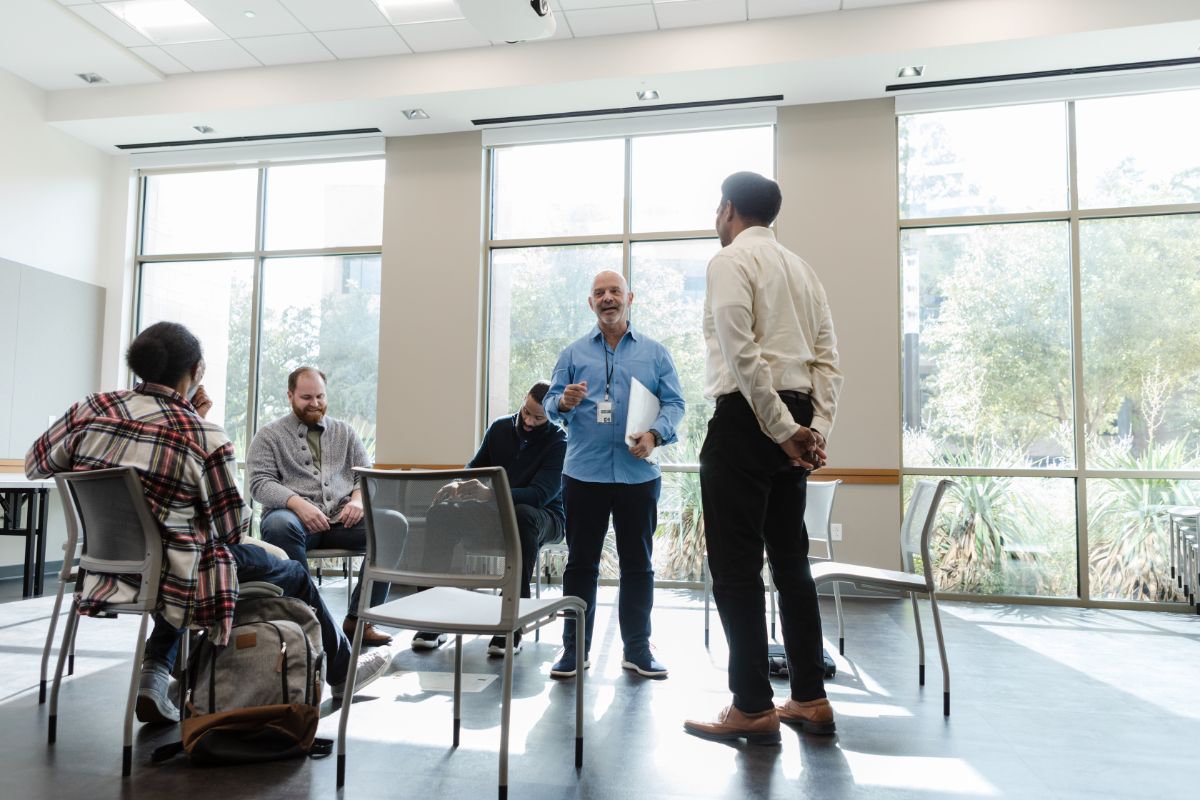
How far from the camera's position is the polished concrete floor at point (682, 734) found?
6.50 feet

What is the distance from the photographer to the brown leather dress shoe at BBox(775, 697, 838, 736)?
2.36 m

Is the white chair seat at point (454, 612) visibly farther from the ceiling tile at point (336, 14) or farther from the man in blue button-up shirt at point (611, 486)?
the ceiling tile at point (336, 14)

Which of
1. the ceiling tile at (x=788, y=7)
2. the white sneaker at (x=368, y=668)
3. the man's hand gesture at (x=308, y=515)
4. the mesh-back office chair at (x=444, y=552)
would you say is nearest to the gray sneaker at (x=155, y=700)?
the white sneaker at (x=368, y=668)

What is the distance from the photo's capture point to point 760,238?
2424 millimetres

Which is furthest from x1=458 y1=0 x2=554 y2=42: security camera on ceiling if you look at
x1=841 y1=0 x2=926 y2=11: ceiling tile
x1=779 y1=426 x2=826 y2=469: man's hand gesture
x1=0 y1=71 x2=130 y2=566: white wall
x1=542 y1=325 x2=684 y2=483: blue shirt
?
x1=0 y1=71 x2=130 y2=566: white wall

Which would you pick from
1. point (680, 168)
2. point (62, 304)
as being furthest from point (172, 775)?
point (62, 304)

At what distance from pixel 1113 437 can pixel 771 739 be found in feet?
12.9

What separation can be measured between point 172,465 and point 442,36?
13.1ft

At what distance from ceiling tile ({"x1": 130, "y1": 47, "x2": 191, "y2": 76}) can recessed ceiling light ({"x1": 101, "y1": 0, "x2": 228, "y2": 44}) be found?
156mm

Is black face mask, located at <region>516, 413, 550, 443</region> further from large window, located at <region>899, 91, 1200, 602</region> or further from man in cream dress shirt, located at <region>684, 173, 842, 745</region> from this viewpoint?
large window, located at <region>899, 91, 1200, 602</region>

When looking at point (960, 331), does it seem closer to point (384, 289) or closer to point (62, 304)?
point (384, 289)

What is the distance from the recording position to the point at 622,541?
3.12 meters

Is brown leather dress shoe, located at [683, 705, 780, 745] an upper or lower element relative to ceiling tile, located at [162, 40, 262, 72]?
lower

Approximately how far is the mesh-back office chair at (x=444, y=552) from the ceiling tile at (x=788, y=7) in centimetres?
406
